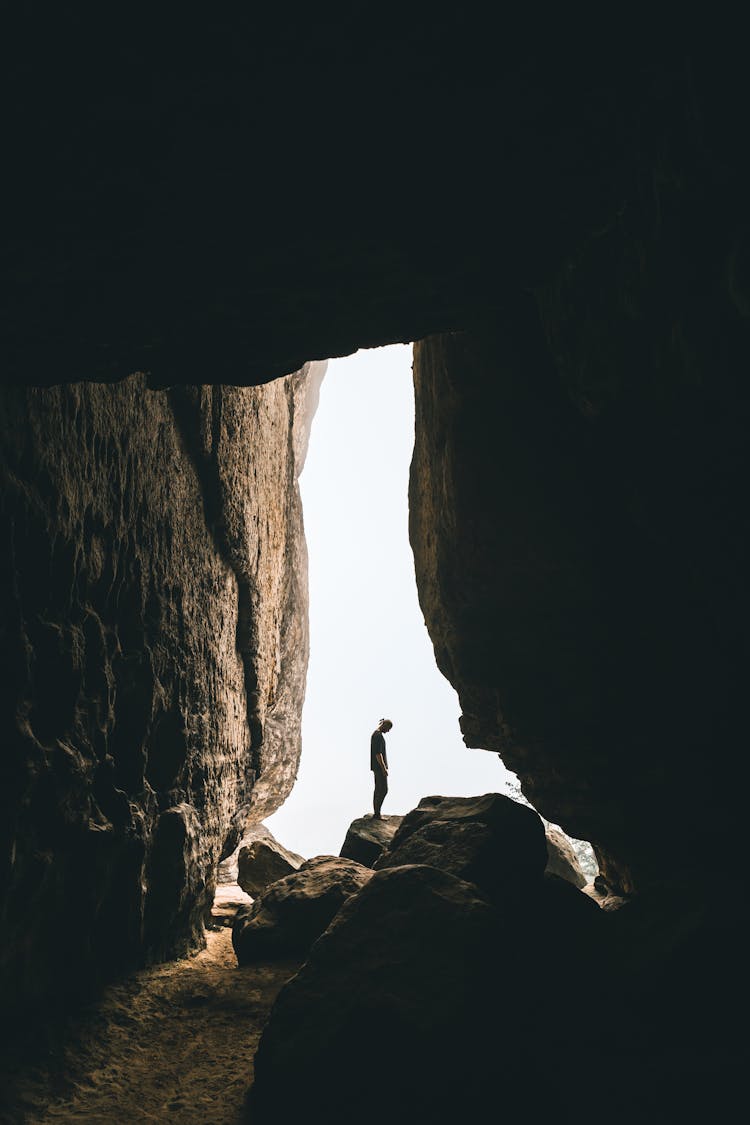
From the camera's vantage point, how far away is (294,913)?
7.99 m

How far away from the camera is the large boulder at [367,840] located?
11633 millimetres

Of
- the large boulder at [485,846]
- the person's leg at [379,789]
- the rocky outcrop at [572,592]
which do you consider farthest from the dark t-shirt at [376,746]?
the large boulder at [485,846]

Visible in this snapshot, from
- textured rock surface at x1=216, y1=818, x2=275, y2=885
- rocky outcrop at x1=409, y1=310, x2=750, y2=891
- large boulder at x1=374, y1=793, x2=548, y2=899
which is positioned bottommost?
textured rock surface at x1=216, y1=818, x2=275, y2=885

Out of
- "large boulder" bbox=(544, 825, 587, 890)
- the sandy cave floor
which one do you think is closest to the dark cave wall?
"large boulder" bbox=(544, 825, 587, 890)

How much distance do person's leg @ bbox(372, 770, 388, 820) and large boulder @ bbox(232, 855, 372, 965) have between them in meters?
5.40

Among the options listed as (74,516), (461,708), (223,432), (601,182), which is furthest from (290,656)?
(601,182)

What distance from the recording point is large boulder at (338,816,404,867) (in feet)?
38.2

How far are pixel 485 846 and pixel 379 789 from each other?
7512 mm

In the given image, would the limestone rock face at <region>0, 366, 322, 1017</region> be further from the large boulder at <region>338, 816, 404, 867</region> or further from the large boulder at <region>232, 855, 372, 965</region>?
the large boulder at <region>338, 816, 404, 867</region>

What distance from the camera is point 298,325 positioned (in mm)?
5297

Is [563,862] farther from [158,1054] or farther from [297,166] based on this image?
[297,166]

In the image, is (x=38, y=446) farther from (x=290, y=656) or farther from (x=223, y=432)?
(x=290, y=656)

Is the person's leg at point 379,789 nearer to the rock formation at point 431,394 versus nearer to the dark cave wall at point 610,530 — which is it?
the dark cave wall at point 610,530

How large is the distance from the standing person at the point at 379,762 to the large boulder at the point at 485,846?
18.7 ft
